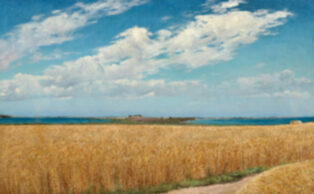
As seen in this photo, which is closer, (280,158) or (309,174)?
(309,174)

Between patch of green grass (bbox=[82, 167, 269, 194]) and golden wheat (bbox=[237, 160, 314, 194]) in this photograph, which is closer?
golden wheat (bbox=[237, 160, 314, 194])

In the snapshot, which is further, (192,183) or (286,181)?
(192,183)

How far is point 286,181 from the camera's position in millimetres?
5043

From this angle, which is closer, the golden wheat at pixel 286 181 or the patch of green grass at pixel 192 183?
the golden wheat at pixel 286 181

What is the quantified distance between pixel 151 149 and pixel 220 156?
119 inches

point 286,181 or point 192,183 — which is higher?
point 286,181

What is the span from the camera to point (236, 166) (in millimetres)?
12891

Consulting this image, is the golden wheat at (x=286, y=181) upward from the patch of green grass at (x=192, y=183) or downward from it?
upward

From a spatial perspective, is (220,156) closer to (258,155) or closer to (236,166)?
(236,166)

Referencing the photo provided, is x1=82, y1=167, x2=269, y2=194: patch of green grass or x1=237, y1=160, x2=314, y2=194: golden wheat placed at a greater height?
x1=237, y1=160, x2=314, y2=194: golden wheat

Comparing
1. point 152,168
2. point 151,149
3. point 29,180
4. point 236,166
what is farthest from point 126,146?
point 236,166

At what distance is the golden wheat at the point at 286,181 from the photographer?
4867 mm

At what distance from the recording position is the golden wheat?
4.87 meters

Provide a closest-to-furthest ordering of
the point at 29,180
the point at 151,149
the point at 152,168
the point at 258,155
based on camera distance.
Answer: the point at 29,180 < the point at 152,168 < the point at 151,149 < the point at 258,155
